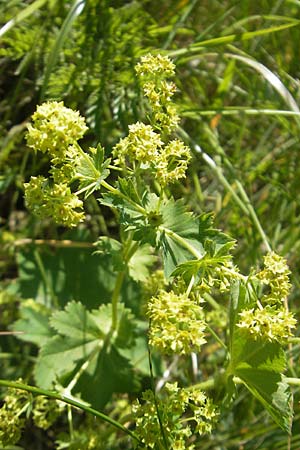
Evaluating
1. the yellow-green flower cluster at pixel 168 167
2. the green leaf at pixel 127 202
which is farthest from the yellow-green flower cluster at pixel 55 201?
the yellow-green flower cluster at pixel 168 167

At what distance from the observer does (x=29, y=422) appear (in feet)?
9.58

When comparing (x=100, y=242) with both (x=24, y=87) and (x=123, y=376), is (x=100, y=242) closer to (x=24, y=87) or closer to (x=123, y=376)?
(x=123, y=376)

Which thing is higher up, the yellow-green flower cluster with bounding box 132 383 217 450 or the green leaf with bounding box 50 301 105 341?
the yellow-green flower cluster with bounding box 132 383 217 450

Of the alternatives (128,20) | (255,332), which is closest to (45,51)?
(128,20)

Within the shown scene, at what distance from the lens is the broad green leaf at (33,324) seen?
2.70m

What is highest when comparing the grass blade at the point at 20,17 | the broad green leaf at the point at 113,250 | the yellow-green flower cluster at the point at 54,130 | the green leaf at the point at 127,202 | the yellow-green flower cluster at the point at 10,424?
the grass blade at the point at 20,17

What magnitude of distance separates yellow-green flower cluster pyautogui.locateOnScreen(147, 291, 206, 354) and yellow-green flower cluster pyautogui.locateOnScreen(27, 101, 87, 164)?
0.50 meters

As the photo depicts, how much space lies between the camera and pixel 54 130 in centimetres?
165

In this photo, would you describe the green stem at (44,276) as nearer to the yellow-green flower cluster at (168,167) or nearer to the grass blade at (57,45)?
the grass blade at (57,45)

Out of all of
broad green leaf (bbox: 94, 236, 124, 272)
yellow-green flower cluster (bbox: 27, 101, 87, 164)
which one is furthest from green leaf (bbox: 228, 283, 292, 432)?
yellow-green flower cluster (bbox: 27, 101, 87, 164)

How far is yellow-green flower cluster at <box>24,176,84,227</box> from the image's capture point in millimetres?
1706

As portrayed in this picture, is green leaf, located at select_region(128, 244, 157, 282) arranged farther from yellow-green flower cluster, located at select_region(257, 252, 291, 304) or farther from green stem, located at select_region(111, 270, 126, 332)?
yellow-green flower cluster, located at select_region(257, 252, 291, 304)

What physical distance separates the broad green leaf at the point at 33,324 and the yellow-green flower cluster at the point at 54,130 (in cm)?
125

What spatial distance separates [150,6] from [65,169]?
4.99 ft
